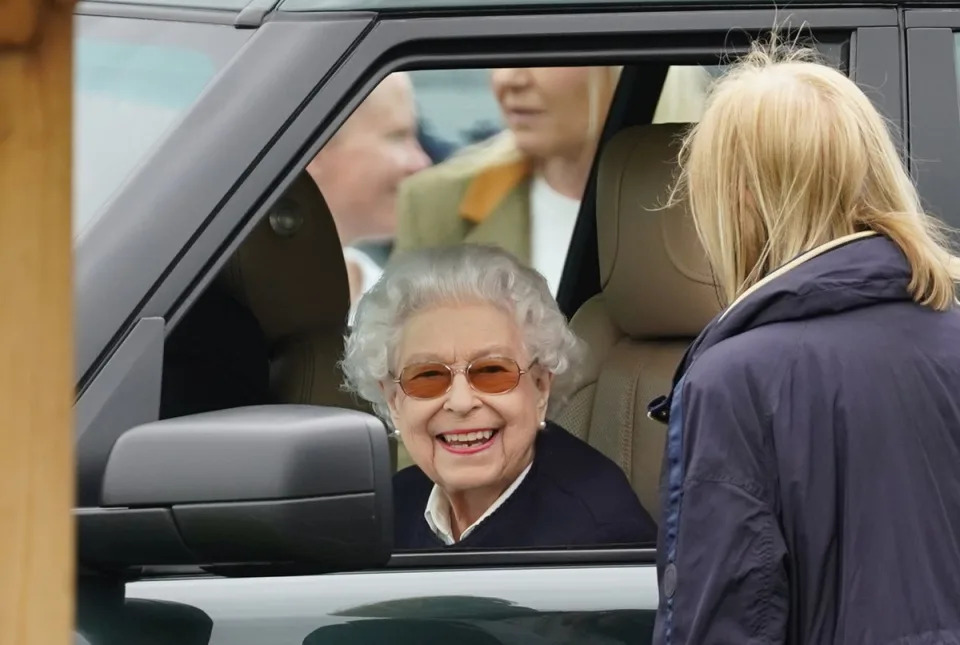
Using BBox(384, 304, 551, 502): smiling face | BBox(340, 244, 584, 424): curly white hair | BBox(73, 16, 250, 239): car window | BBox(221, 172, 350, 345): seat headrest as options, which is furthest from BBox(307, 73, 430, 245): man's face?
BBox(73, 16, 250, 239): car window

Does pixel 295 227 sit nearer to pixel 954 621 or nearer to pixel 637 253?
pixel 637 253

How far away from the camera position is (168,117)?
196 cm

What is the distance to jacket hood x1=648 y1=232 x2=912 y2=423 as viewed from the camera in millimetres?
1699

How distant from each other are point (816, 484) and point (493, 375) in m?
0.84

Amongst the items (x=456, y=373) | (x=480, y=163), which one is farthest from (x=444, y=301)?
(x=480, y=163)

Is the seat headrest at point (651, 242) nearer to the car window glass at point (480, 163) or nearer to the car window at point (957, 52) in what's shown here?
the car window glass at point (480, 163)

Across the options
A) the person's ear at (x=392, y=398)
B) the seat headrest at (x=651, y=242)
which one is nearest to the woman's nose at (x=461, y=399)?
the person's ear at (x=392, y=398)

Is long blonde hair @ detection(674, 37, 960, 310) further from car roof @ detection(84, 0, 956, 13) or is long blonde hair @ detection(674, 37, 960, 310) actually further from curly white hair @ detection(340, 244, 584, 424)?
curly white hair @ detection(340, 244, 584, 424)

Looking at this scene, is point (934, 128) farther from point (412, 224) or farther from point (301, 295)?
point (412, 224)

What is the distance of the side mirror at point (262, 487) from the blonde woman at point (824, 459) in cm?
32

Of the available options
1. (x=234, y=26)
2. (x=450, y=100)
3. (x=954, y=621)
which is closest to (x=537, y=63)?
(x=234, y=26)

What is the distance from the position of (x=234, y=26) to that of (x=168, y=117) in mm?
153

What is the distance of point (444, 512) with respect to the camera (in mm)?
2361

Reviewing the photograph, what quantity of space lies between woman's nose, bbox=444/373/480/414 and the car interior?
18cm
